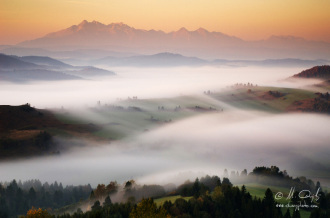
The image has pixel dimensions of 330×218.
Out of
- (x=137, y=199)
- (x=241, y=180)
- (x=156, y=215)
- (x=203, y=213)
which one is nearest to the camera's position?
(x=156, y=215)

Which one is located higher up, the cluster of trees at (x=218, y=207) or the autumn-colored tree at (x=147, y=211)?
the autumn-colored tree at (x=147, y=211)

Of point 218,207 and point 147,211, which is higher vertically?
point 147,211

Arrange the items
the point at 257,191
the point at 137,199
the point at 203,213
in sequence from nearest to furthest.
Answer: the point at 203,213, the point at 257,191, the point at 137,199

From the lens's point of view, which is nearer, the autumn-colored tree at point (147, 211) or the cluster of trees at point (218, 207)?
the autumn-colored tree at point (147, 211)

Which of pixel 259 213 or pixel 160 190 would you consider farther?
pixel 160 190

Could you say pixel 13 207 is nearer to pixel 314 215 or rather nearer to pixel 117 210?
pixel 117 210

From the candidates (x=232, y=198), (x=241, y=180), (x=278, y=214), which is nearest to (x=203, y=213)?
(x=232, y=198)

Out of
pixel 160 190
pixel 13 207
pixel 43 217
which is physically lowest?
pixel 13 207

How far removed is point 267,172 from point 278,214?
77271 millimetres

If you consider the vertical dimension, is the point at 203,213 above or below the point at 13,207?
above

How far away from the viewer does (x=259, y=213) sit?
11362cm

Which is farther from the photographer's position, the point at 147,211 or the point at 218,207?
the point at 218,207

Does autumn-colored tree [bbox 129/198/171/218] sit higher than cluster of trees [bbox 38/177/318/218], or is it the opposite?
autumn-colored tree [bbox 129/198/171/218]

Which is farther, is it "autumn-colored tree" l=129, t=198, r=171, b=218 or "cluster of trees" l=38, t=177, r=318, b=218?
"cluster of trees" l=38, t=177, r=318, b=218
